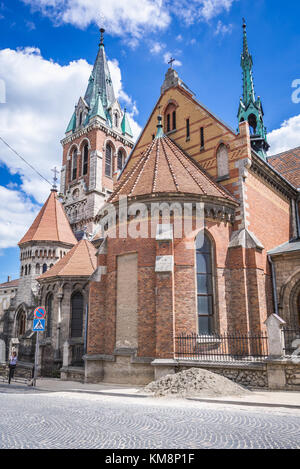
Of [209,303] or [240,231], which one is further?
[240,231]

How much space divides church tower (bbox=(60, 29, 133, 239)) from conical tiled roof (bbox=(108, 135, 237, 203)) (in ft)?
77.7

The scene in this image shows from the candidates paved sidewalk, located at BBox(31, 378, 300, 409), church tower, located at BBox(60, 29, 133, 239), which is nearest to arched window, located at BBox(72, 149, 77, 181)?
church tower, located at BBox(60, 29, 133, 239)

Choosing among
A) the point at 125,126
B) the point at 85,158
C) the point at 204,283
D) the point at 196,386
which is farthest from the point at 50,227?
the point at 196,386

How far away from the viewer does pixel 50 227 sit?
1373 inches

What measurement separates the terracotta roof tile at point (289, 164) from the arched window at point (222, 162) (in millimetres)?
8041

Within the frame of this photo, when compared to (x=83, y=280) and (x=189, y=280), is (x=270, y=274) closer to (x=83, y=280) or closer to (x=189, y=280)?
(x=189, y=280)

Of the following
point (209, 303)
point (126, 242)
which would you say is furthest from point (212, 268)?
point (126, 242)

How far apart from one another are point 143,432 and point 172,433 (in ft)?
1.65

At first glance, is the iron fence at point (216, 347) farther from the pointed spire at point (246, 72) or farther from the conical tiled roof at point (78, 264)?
the pointed spire at point (246, 72)

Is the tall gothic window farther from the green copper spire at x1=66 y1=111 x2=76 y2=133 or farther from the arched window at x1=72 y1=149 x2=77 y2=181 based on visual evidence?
the green copper spire at x1=66 y1=111 x2=76 y2=133

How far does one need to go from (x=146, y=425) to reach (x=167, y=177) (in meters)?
11.2

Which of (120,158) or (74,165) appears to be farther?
(120,158)

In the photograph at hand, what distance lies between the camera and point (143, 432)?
20.7 feet

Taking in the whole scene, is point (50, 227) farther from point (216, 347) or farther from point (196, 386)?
point (196, 386)
